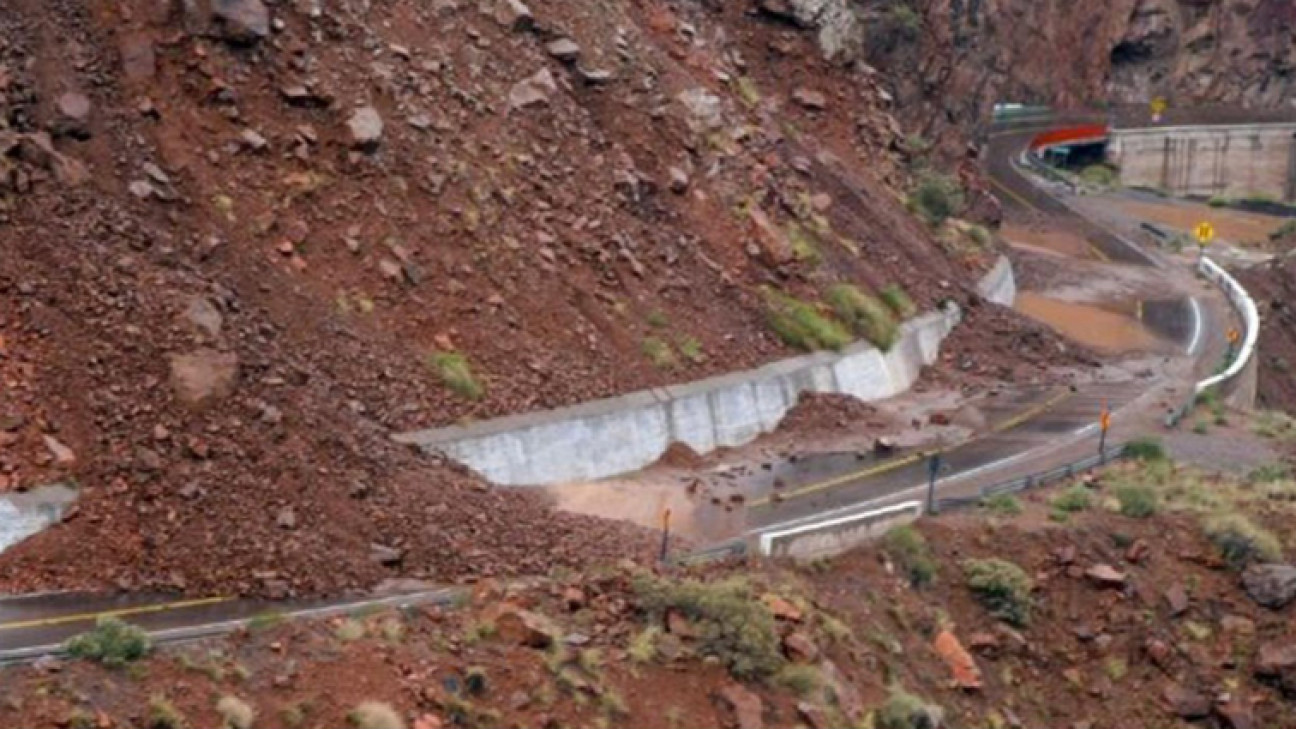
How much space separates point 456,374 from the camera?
37.6 metres

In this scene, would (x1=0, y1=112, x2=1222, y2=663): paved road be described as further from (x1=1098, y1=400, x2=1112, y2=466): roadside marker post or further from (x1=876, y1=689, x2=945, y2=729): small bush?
(x1=876, y1=689, x2=945, y2=729): small bush

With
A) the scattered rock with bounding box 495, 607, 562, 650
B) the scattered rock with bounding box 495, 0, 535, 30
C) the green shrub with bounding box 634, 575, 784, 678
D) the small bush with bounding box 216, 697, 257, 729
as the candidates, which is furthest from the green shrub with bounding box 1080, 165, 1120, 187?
the small bush with bounding box 216, 697, 257, 729

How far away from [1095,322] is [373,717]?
3422cm

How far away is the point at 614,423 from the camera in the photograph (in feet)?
129

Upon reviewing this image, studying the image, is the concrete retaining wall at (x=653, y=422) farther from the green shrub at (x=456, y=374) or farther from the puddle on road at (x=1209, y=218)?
the puddle on road at (x=1209, y=218)

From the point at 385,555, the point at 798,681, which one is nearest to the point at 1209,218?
the point at 798,681

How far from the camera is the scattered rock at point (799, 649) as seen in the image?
103 ft

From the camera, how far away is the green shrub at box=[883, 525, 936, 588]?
3553 centimetres

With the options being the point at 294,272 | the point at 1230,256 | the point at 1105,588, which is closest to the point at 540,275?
the point at 294,272

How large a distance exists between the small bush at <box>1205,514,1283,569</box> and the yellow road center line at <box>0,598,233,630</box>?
1675 centimetres

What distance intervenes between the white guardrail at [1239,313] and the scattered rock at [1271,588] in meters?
12.8

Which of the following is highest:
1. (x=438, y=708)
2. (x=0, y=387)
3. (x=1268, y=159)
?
(x=0, y=387)

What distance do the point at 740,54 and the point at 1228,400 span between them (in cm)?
1330

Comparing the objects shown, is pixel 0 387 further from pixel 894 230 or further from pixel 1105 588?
pixel 894 230
